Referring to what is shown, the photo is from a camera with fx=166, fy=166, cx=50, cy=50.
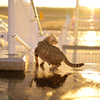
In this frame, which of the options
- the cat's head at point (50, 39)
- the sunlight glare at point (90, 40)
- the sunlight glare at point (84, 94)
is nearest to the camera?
the sunlight glare at point (84, 94)

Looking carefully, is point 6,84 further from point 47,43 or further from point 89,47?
point 89,47

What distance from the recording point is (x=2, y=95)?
150 cm

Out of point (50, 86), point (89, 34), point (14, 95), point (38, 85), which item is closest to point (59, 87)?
point (50, 86)

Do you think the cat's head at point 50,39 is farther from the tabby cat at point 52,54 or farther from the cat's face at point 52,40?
the tabby cat at point 52,54

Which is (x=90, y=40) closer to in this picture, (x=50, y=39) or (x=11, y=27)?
(x=50, y=39)

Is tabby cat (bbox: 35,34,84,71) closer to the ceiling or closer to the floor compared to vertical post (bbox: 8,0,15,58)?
closer to the floor

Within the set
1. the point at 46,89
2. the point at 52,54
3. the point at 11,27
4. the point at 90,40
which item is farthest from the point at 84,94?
the point at 90,40

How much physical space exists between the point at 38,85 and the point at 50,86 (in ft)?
0.47

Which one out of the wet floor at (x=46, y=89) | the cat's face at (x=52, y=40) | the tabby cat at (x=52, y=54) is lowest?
the wet floor at (x=46, y=89)

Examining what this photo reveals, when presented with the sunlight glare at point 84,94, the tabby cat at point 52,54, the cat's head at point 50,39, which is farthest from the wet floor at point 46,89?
the cat's head at point 50,39

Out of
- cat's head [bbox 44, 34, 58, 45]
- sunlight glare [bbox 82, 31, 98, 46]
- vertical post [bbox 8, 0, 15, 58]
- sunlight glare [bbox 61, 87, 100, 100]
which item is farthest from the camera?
sunlight glare [bbox 82, 31, 98, 46]

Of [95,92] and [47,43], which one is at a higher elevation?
[47,43]

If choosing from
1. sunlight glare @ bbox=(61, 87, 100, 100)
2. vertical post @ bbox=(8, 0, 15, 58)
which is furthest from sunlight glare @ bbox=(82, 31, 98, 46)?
sunlight glare @ bbox=(61, 87, 100, 100)

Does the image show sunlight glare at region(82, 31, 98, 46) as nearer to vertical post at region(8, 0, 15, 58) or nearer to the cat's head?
the cat's head
